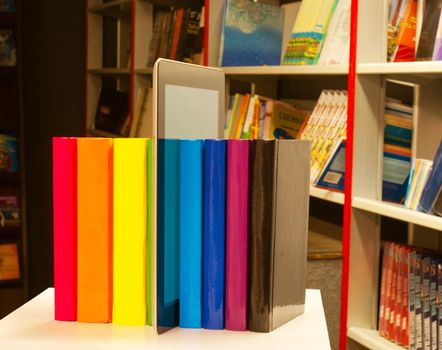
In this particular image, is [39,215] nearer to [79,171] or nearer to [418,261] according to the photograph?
[418,261]

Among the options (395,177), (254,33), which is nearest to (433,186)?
(395,177)

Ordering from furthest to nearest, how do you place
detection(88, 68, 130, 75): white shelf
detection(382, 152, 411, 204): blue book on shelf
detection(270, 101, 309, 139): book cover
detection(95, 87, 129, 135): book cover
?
1. detection(95, 87, 129, 135): book cover
2. detection(88, 68, 130, 75): white shelf
3. detection(270, 101, 309, 139): book cover
4. detection(382, 152, 411, 204): blue book on shelf

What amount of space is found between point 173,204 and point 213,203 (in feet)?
0.20

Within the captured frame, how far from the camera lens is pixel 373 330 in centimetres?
209

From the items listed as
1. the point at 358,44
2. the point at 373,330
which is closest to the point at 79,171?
the point at 358,44

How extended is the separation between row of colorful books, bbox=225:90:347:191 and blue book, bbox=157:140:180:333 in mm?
1077

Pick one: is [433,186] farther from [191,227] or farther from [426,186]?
[191,227]

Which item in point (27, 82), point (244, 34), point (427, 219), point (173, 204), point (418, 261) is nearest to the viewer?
point (173, 204)

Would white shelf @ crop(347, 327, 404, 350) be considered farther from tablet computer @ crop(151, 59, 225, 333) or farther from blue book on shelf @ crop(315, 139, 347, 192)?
tablet computer @ crop(151, 59, 225, 333)

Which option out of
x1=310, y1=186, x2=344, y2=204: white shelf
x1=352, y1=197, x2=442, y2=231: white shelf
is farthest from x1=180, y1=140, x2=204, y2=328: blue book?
x1=310, y1=186, x2=344, y2=204: white shelf

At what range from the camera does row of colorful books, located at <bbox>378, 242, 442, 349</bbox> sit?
1.84 metres

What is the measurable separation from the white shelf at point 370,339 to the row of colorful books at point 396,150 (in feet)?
1.33

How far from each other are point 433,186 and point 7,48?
9.79 ft

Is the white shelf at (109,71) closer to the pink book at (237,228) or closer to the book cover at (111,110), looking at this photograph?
the book cover at (111,110)
